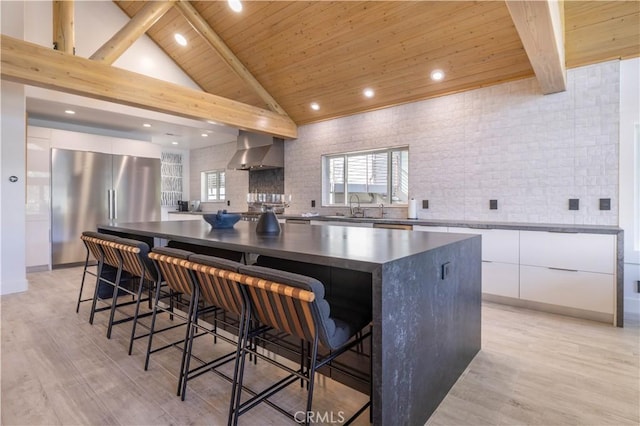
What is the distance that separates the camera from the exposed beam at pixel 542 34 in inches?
81.7

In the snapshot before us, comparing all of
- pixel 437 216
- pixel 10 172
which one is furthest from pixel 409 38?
pixel 10 172

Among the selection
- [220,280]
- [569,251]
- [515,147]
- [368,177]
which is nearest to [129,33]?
[368,177]

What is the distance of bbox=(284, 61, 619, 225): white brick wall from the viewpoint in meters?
3.28

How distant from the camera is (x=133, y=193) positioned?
6129 mm

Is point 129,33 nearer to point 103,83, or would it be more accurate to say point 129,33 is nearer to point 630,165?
point 103,83

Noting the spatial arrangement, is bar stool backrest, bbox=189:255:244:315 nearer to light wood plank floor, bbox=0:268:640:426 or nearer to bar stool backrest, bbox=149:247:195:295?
bar stool backrest, bbox=149:247:195:295

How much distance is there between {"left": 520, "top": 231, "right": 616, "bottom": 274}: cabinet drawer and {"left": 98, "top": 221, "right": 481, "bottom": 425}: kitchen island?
57.7 inches

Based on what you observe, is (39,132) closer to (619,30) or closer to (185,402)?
(185,402)

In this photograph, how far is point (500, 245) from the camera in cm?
343

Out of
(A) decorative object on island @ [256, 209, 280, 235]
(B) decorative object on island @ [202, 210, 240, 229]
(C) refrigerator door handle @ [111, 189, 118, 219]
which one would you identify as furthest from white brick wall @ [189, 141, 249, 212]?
(A) decorative object on island @ [256, 209, 280, 235]

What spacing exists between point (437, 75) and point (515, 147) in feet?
4.24

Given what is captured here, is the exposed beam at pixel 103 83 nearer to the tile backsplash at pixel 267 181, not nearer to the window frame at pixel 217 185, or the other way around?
the tile backsplash at pixel 267 181

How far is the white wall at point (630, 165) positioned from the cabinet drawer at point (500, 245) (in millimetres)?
960

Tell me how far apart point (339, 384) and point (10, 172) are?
15.0 feet
